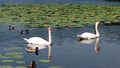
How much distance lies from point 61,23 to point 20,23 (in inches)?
163

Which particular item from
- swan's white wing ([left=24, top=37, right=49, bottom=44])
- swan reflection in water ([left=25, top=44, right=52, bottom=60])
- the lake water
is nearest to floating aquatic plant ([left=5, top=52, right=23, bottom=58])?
the lake water

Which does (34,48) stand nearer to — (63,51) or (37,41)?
(37,41)

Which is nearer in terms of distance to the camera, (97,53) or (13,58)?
(13,58)

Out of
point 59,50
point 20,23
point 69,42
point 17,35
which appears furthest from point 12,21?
point 59,50

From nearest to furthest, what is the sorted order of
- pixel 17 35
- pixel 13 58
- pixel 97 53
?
pixel 13 58
pixel 97 53
pixel 17 35

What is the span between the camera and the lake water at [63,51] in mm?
21547

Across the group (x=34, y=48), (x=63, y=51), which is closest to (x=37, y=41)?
(x=34, y=48)

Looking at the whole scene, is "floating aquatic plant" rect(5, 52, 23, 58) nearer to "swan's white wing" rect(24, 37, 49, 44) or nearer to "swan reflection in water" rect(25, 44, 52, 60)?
"swan reflection in water" rect(25, 44, 52, 60)

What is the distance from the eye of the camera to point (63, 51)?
25.1 meters

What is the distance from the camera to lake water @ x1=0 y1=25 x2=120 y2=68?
21.5 metres

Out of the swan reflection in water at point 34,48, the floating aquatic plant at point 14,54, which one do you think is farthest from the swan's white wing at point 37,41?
the floating aquatic plant at point 14,54

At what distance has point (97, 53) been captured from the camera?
2508 centimetres

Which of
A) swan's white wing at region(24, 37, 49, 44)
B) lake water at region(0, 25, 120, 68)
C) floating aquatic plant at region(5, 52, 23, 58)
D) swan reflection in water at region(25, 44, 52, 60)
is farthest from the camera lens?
swan's white wing at region(24, 37, 49, 44)

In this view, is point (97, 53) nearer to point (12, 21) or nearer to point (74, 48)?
point (74, 48)
